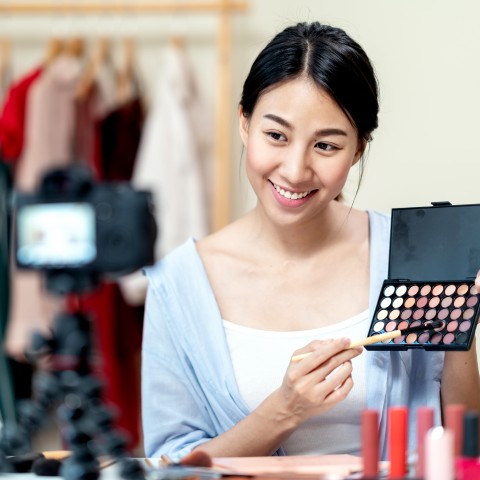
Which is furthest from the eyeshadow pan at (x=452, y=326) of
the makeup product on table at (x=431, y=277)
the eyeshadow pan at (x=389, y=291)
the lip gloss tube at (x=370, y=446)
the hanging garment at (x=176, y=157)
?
the hanging garment at (x=176, y=157)

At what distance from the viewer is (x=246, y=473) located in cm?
101

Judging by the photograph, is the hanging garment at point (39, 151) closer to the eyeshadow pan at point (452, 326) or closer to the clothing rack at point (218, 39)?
the clothing rack at point (218, 39)

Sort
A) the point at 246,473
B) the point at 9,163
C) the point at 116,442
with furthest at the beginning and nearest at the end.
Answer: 1. the point at 9,163
2. the point at 246,473
3. the point at 116,442

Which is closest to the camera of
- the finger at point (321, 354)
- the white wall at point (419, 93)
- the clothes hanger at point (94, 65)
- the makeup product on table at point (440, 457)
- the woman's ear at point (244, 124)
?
the makeup product on table at point (440, 457)

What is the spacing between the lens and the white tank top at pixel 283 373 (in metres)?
1.36

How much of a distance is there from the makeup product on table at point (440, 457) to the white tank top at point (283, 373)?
0.50 metres

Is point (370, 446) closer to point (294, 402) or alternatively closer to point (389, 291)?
point (294, 402)

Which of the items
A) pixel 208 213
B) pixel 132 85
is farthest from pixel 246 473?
pixel 132 85

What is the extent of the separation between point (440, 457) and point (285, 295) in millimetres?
608

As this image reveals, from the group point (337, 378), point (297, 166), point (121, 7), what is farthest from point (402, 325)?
point (121, 7)

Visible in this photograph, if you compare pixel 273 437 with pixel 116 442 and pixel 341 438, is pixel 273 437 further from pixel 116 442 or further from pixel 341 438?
pixel 116 442

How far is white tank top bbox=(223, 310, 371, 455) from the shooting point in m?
1.36

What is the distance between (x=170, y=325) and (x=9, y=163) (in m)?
1.23

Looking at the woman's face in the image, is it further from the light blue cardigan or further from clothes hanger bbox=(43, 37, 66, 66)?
clothes hanger bbox=(43, 37, 66, 66)
